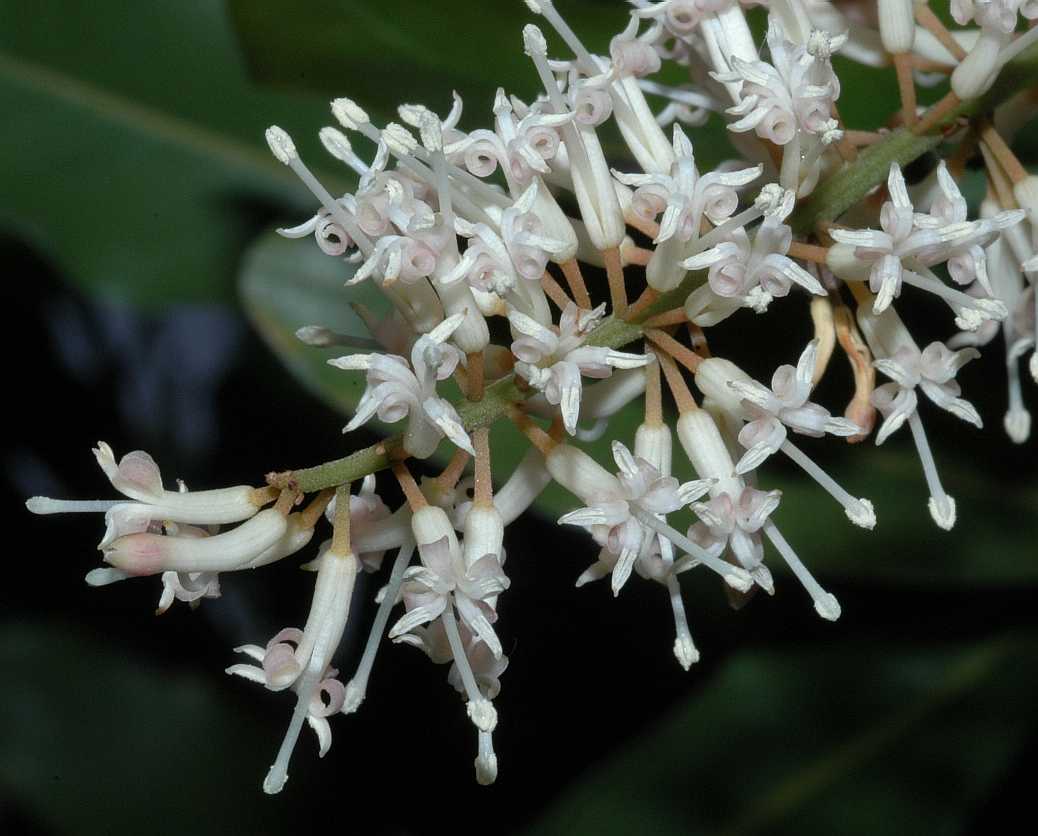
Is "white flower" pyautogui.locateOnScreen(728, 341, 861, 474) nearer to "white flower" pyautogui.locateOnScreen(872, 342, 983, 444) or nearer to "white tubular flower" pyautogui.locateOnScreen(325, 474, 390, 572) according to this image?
"white flower" pyautogui.locateOnScreen(872, 342, 983, 444)

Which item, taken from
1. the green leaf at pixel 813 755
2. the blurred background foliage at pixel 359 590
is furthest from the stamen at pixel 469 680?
the green leaf at pixel 813 755

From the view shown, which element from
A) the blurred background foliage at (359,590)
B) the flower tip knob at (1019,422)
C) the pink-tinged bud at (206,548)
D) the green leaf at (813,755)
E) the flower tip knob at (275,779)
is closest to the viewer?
the pink-tinged bud at (206,548)

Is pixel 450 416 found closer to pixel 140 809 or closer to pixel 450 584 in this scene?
pixel 450 584

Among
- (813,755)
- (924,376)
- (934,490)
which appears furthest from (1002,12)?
(813,755)

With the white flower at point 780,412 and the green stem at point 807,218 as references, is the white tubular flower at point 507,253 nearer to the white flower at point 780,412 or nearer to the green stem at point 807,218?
the green stem at point 807,218

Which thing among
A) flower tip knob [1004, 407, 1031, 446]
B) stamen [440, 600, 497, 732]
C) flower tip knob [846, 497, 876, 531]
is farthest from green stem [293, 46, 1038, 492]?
flower tip knob [1004, 407, 1031, 446]

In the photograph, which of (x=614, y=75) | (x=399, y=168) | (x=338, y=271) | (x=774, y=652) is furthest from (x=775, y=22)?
(x=774, y=652)
